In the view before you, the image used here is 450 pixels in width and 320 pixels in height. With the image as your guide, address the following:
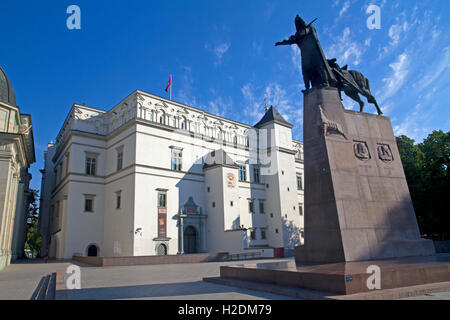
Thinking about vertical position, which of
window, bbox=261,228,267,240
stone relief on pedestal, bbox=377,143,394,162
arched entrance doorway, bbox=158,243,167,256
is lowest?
arched entrance doorway, bbox=158,243,167,256

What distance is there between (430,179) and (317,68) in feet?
72.2

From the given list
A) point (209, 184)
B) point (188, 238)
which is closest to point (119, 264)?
point (188, 238)

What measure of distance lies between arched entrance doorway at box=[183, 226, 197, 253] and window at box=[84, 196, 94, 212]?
961 cm

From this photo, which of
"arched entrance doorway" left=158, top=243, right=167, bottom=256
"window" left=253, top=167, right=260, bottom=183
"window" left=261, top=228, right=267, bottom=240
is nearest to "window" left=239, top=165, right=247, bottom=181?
"window" left=253, top=167, right=260, bottom=183

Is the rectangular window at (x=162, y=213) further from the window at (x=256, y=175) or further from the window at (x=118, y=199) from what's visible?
the window at (x=256, y=175)

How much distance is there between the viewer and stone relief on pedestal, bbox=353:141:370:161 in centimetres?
1039

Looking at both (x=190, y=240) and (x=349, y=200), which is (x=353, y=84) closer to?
(x=349, y=200)

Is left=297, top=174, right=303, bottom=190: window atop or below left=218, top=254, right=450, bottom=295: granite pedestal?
atop

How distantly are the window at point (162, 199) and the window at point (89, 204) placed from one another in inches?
279

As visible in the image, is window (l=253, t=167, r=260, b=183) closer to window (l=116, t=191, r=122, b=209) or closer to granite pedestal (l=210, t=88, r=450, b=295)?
window (l=116, t=191, r=122, b=209)

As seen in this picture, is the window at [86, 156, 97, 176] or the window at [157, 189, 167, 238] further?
the window at [86, 156, 97, 176]

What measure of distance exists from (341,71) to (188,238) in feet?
80.8

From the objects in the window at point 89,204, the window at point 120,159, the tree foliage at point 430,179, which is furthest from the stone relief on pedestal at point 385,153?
the window at point 89,204
